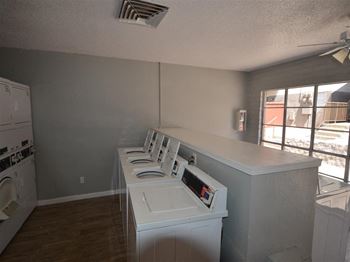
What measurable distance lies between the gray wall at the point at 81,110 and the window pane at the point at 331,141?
2925 mm

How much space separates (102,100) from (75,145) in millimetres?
890

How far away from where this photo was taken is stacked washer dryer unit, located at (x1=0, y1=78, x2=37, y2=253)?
204 centimetres

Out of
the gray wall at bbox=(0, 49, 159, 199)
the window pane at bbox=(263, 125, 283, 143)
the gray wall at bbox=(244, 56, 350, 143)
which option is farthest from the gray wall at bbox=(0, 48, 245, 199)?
the window pane at bbox=(263, 125, 283, 143)

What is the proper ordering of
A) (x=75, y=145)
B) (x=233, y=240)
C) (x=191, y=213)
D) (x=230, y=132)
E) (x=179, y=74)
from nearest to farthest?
(x=191, y=213) < (x=233, y=240) < (x=75, y=145) < (x=179, y=74) < (x=230, y=132)

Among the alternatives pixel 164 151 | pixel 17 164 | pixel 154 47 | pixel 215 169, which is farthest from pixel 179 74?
pixel 17 164

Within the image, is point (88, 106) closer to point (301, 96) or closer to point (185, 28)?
point (185, 28)

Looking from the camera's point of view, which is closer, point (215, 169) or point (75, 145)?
point (215, 169)

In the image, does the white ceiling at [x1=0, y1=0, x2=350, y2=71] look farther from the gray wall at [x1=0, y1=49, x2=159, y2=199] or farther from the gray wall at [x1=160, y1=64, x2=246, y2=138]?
the gray wall at [x1=160, y1=64, x2=246, y2=138]

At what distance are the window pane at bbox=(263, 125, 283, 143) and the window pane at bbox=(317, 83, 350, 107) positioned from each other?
94cm

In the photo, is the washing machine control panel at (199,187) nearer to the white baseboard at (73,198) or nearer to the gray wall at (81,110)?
the white baseboard at (73,198)

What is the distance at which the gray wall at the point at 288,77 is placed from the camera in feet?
9.49

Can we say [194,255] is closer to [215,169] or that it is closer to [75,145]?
[215,169]

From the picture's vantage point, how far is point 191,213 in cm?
129

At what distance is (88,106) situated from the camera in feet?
10.5
